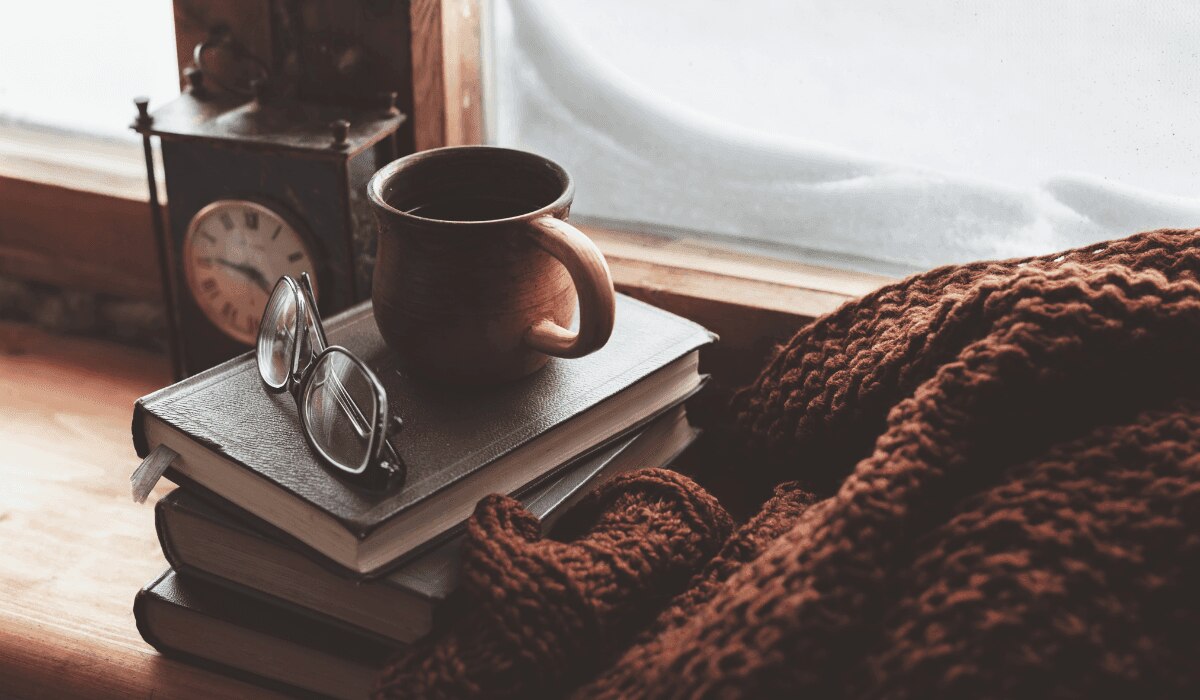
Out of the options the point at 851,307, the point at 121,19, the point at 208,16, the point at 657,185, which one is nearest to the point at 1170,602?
the point at 851,307

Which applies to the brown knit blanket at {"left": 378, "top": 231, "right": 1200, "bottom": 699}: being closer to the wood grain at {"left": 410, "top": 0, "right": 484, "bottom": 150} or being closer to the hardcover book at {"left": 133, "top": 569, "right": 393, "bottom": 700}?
the hardcover book at {"left": 133, "top": 569, "right": 393, "bottom": 700}

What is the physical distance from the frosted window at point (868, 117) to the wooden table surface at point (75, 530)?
1.61 ft

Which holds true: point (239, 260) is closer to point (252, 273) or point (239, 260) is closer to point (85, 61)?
point (252, 273)

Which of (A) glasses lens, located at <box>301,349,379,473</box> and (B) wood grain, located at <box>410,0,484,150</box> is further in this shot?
(B) wood grain, located at <box>410,0,484,150</box>

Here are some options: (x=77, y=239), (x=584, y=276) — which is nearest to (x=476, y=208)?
(x=584, y=276)

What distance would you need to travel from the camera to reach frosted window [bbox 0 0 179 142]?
45.3 inches

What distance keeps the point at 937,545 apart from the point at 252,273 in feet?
Result: 2.28

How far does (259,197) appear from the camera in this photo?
950mm

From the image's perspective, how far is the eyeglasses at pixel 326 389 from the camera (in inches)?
26.6

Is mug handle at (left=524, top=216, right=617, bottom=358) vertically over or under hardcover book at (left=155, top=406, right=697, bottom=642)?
over

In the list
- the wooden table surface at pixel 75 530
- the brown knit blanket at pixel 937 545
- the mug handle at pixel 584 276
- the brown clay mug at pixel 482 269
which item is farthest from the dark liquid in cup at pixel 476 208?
the wooden table surface at pixel 75 530

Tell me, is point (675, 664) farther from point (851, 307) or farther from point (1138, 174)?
point (1138, 174)

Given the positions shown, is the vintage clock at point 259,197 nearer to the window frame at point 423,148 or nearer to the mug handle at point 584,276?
the window frame at point 423,148

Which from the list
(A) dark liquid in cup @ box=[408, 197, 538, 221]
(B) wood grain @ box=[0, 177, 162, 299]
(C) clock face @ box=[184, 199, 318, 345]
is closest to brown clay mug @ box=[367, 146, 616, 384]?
(A) dark liquid in cup @ box=[408, 197, 538, 221]
